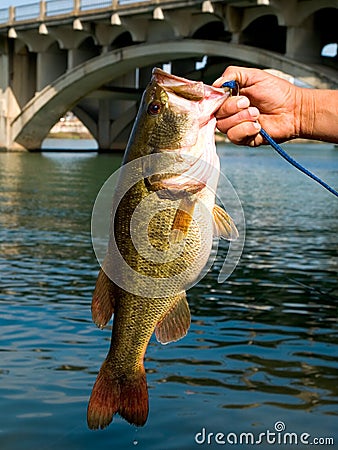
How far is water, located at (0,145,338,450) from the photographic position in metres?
7.41

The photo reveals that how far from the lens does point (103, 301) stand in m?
4.07

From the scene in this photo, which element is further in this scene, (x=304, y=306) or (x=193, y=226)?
(x=304, y=306)

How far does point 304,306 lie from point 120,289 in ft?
27.5

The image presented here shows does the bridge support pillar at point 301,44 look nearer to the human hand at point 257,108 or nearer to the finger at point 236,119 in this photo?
the human hand at point 257,108

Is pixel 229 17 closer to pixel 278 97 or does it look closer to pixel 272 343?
pixel 272 343

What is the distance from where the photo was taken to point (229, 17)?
43.3 meters

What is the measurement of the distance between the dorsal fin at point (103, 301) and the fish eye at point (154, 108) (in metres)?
0.76

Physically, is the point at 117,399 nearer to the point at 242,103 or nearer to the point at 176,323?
the point at 176,323

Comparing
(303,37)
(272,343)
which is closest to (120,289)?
(272,343)

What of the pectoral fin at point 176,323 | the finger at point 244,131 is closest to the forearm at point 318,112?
the finger at point 244,131

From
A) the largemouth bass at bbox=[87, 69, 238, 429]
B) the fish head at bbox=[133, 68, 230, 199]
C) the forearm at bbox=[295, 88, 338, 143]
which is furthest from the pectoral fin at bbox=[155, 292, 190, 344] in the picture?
the forearm at bbox=[295, 88, 338, 143]

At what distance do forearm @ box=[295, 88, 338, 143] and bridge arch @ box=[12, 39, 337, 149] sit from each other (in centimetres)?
3439

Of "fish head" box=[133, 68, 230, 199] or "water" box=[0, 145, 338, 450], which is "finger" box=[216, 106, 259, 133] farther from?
"water" box=[0, 145, 338, 450]

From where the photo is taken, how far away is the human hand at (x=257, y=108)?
4.22 meters
